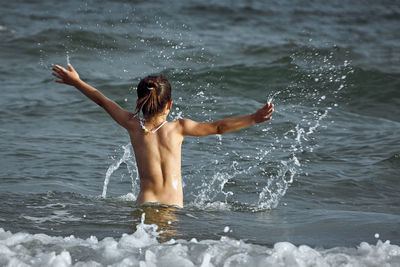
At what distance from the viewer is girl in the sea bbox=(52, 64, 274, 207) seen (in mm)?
5055

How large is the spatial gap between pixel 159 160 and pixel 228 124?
2.31 feet

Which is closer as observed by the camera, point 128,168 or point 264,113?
point 264,113

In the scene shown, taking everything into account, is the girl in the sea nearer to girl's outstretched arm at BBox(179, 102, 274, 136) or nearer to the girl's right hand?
girl's outstretched arm at BBox(179, 102, 274, 136)

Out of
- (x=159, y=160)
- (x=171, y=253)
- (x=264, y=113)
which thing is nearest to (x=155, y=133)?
(x=159, y=160)

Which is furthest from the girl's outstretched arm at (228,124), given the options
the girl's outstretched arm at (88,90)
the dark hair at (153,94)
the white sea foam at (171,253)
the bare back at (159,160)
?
the white sea foam at (171,253)

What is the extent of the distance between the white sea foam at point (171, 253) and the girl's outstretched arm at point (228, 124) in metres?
0.88

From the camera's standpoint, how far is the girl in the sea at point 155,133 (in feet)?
16.6

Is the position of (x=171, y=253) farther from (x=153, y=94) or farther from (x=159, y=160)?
(x=153, y=94)

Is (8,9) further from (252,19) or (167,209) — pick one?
(167,209)

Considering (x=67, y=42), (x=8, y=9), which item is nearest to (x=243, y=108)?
(x=67, y=42)

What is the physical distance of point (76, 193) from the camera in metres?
6.13

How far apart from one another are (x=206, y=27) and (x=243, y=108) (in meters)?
7.13

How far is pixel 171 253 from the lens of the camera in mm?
4113

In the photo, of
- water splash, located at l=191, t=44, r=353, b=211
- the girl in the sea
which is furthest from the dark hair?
water splash, located at l=191, t=44, r=353, b=211
